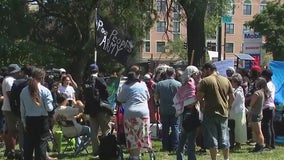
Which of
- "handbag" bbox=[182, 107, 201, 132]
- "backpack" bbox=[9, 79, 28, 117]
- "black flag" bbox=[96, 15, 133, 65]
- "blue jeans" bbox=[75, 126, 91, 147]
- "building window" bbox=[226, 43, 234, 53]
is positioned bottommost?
"building window" bbox=[226, 43, 234, 53]

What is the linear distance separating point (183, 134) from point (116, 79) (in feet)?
13.4

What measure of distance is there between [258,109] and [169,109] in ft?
6.15

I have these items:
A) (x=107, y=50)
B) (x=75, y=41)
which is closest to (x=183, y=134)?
(x=107, y=50)

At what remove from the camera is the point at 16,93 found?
9.31m

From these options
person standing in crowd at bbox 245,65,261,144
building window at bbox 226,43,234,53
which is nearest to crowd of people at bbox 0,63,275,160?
person standing in crowd at bbox 245,65,261,144

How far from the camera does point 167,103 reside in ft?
35.0

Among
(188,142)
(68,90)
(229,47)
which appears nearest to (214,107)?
(188,142)

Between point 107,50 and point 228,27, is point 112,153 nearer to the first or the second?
point 107,50

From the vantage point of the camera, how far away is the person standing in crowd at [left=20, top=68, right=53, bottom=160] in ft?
27.5

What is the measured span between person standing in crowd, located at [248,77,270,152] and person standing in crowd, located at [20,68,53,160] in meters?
4.46

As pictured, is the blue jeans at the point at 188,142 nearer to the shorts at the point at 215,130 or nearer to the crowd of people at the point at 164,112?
the crowd of people at the point at 164,112

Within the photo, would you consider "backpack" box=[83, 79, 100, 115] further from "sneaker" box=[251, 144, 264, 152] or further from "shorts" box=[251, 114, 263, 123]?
"sneaker" box=[251, 144, 264, 152]

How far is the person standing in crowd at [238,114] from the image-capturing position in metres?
10.9

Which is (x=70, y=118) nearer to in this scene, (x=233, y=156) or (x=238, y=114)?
(x=233, y=156)
